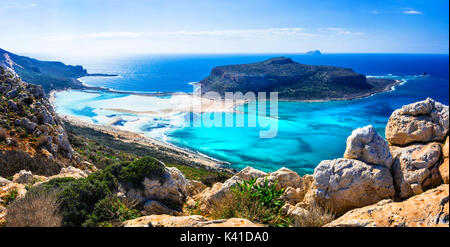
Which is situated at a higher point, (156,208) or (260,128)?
(156,208)

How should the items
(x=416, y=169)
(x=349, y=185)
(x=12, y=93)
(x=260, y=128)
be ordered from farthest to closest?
(x=260, y=128)
(x=12, y=93)
(x=349, y=185)
(x=416, y=169)

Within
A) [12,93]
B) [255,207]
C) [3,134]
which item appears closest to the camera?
[255,207]

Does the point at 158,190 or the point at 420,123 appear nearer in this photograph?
the point at 420,123

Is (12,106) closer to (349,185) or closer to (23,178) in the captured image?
(23,178)

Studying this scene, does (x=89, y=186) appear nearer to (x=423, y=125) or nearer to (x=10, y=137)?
(x=423, y=125)

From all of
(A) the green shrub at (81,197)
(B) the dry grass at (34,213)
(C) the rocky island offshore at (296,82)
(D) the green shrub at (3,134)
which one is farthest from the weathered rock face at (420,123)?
(C) the rocky island offshore at (296,82)

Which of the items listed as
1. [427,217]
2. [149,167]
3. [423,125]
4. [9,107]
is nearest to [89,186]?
[149,167]

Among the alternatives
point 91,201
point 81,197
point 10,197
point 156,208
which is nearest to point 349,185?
point 156,208
